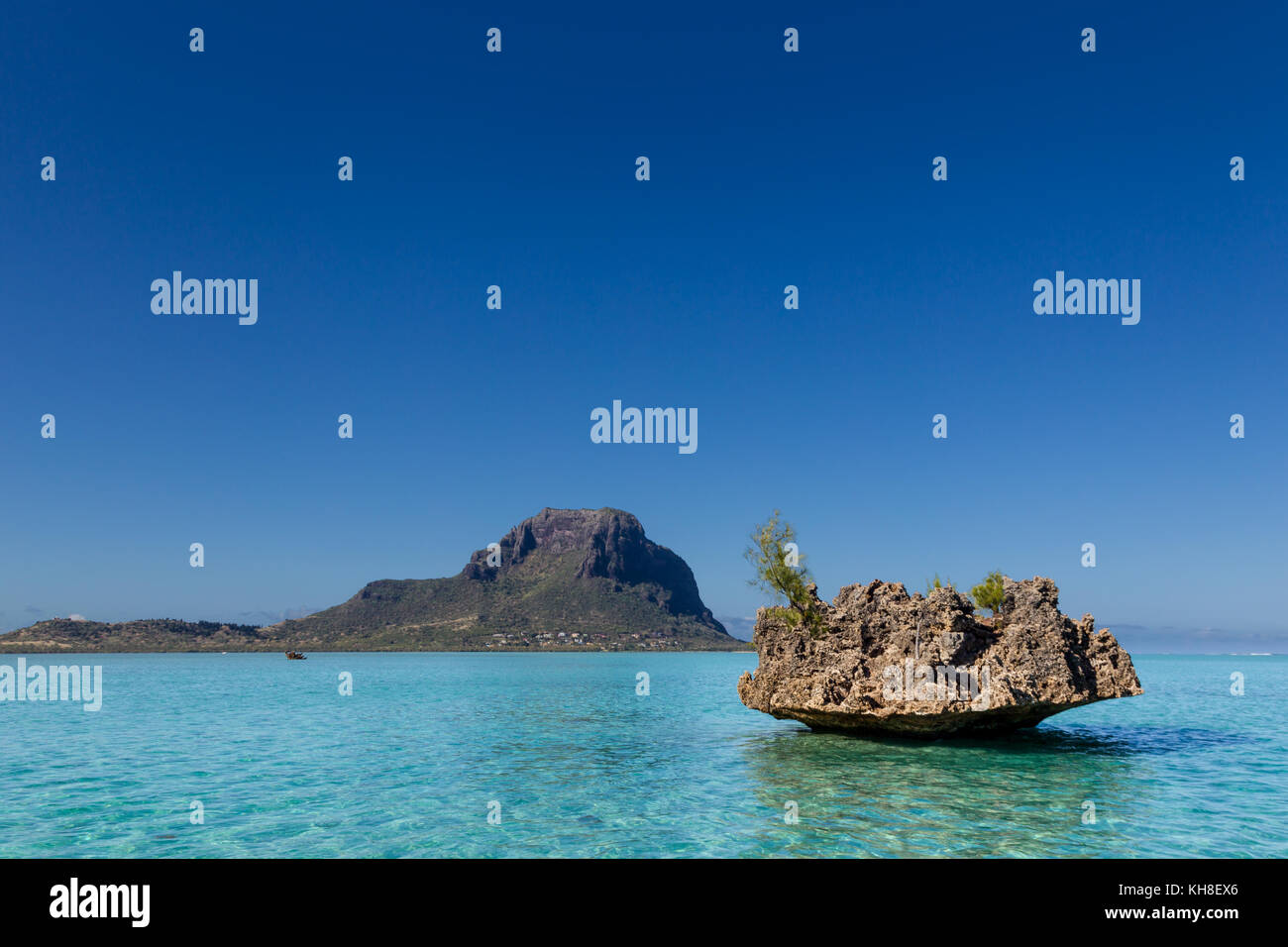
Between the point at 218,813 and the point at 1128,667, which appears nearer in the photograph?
the point at 218,813

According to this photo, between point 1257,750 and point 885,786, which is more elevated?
point 885,786

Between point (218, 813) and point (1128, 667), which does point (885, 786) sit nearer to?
point (1128, 667)

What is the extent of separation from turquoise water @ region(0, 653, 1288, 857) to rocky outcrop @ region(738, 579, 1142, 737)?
148cm

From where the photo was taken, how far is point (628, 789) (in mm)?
21125

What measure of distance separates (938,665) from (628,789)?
13523mm
